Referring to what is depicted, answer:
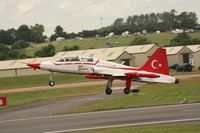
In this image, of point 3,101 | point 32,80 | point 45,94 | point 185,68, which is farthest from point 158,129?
point 185,68

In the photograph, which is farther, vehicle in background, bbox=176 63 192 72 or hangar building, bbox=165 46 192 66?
hangar building, bbox=165 46 192 66

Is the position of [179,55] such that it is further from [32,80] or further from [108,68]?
[108,68]

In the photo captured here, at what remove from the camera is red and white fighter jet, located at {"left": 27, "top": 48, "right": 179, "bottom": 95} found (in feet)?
145

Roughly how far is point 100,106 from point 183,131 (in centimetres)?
2933

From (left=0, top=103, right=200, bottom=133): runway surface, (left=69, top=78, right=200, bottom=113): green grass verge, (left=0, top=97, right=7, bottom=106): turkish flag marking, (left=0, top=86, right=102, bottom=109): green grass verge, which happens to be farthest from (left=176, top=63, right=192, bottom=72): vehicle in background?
(left=0, top=103, right=200, bottom=133): runway surface

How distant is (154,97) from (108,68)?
140 feet

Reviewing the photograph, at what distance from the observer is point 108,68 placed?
1823 inches

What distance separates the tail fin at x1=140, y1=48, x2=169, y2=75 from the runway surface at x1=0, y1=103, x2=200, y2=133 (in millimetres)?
16138

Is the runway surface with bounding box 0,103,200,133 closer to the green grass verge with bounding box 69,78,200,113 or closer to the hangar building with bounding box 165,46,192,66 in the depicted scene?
the green grass verge with bounding box 69,78,200,113

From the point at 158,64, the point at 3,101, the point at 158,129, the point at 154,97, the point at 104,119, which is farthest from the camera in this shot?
the point at 3,101

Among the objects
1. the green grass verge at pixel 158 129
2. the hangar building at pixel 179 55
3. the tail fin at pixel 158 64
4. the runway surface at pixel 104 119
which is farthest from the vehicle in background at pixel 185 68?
the tail fin at pixel 158 64

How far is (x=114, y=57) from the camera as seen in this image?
155 meters

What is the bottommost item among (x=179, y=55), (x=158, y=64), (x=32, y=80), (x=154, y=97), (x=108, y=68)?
(x=154, y=97)

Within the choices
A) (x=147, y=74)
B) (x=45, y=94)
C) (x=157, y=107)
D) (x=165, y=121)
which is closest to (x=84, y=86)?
(x=45, y=94)
